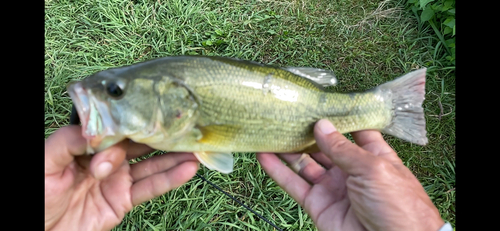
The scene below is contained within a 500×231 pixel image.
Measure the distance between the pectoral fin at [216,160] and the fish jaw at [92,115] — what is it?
25.2 inches

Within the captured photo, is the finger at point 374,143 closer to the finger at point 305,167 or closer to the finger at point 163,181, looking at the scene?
the finger at point 305,167

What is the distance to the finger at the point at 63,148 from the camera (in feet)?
6.37

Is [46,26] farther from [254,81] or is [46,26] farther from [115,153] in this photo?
[254,81]

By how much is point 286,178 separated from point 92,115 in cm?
154

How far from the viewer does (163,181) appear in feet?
7.75

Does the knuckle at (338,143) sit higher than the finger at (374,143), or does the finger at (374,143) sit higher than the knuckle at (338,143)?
the knuckle at (338,143)

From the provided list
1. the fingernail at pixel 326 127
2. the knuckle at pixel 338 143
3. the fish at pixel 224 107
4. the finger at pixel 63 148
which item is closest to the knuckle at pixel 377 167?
the knuckle at pixel 338 143

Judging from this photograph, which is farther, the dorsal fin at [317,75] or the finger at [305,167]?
the finger at [305,167]

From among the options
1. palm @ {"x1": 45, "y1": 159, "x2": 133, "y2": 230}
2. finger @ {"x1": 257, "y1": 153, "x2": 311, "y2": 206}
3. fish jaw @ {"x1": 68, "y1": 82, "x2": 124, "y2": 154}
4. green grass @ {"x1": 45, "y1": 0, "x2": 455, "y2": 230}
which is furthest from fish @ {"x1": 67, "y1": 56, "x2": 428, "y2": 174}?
green grass @ {"x1": 45, "y1": 0, "x2": 455, "y2": 230}

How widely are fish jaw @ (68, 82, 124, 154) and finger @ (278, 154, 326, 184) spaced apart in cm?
141

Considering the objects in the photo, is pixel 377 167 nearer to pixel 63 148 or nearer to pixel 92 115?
pixel 92 115

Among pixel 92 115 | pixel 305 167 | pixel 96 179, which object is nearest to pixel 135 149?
pixel 96 179

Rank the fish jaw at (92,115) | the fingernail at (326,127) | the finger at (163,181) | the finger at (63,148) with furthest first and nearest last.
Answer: the finger at (163,181)
the fingernail at (326,127)
the finger at (63,148)
the fish jaw at (92,115)
